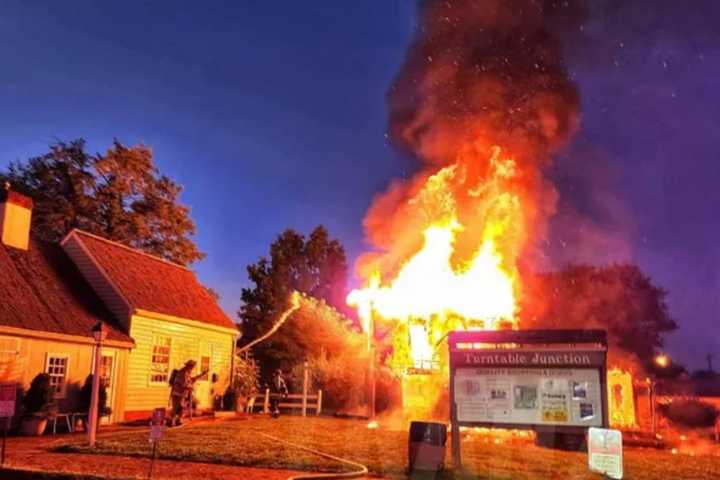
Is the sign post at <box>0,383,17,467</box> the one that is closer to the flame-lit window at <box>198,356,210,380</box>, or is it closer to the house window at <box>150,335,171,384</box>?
the house window at <box>150,335,171,384</box>

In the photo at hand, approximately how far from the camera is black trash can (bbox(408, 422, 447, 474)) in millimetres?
11953

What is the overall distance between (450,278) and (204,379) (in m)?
10.3

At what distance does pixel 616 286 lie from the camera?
5147 cm

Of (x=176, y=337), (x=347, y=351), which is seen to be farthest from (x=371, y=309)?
(x=347, y=351)

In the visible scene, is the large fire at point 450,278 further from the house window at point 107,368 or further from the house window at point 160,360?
the house window at point 107,368

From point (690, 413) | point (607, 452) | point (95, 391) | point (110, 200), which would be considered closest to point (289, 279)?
point (110, 200)

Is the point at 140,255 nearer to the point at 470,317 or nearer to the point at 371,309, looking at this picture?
the point at 371,309

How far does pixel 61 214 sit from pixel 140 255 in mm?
8640

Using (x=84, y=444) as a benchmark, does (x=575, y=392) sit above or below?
above

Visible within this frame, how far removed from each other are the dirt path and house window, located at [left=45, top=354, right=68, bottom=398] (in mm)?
5828

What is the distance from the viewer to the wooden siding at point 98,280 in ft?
73.6

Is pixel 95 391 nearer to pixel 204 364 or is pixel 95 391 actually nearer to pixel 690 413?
pixel 204 364

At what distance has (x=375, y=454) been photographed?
46.1 ft

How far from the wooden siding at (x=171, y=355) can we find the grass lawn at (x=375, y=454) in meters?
4.77
